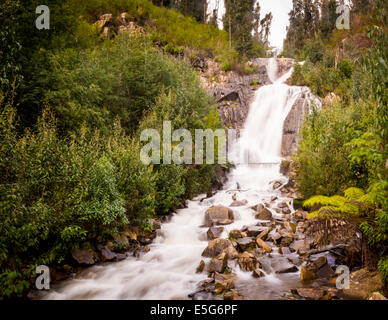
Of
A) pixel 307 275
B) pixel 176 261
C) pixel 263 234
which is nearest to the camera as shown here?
pixel 307 275

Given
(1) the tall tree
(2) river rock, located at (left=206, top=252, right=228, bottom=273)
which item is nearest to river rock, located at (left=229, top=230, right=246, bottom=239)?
(2) river rock, located at (left=206, top=252, right=228, bottom=273)

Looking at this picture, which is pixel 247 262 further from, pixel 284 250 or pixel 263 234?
pixel 263 234

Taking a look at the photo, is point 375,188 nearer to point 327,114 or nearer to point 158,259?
point 158,259

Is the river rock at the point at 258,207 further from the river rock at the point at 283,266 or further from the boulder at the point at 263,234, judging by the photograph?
the river rock at the point at 283,266

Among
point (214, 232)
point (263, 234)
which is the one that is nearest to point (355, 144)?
point (263, 234)

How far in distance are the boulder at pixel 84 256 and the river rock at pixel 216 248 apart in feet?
12.3

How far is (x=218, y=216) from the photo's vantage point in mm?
12656

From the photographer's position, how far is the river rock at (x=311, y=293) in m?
6.21

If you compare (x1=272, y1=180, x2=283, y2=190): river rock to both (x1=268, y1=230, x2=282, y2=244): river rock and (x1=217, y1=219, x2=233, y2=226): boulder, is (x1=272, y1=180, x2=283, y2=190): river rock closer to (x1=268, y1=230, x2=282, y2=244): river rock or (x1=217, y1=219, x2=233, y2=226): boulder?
(x1=217, y1=219, x2=233, y2=226): boulder

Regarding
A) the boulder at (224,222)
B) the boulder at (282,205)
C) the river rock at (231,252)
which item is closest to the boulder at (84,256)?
the river rock at (231,252)

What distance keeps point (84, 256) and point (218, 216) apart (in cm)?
664
